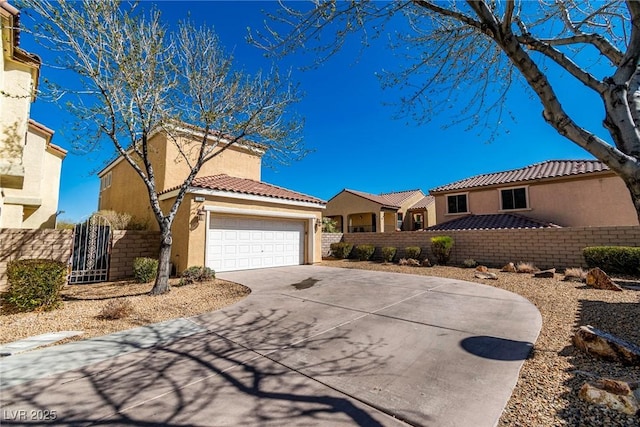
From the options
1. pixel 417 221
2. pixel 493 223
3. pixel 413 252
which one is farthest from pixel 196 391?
pixel 417 221

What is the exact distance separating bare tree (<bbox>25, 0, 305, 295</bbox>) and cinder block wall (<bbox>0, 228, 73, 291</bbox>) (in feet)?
12.5

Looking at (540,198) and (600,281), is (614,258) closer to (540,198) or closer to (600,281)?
(600,281)

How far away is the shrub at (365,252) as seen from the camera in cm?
1672

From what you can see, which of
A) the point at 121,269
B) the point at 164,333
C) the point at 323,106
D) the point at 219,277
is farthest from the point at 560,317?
the point at 121,269

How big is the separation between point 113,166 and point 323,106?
1570 cm

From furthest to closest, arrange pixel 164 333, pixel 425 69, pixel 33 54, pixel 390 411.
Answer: pixel 33 54, pixel 425 69, pixel 164 333, pixel 390 411

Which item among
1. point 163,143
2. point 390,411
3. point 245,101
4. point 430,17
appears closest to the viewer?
point 390,411

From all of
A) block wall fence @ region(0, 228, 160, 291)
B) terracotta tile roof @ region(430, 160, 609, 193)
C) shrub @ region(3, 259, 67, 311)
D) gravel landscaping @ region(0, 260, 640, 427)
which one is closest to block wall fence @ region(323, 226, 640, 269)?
gravel landscaping @ region(0, 260, 640, 427)

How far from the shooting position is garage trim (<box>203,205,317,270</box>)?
36.1 feet

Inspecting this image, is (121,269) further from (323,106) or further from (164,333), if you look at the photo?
(323,106)

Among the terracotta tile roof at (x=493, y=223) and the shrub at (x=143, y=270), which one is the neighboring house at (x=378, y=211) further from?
the shrub at (x=143, y=270)

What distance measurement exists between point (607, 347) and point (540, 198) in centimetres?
1599

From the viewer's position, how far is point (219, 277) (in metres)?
10.2

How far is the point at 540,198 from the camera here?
1619cm
